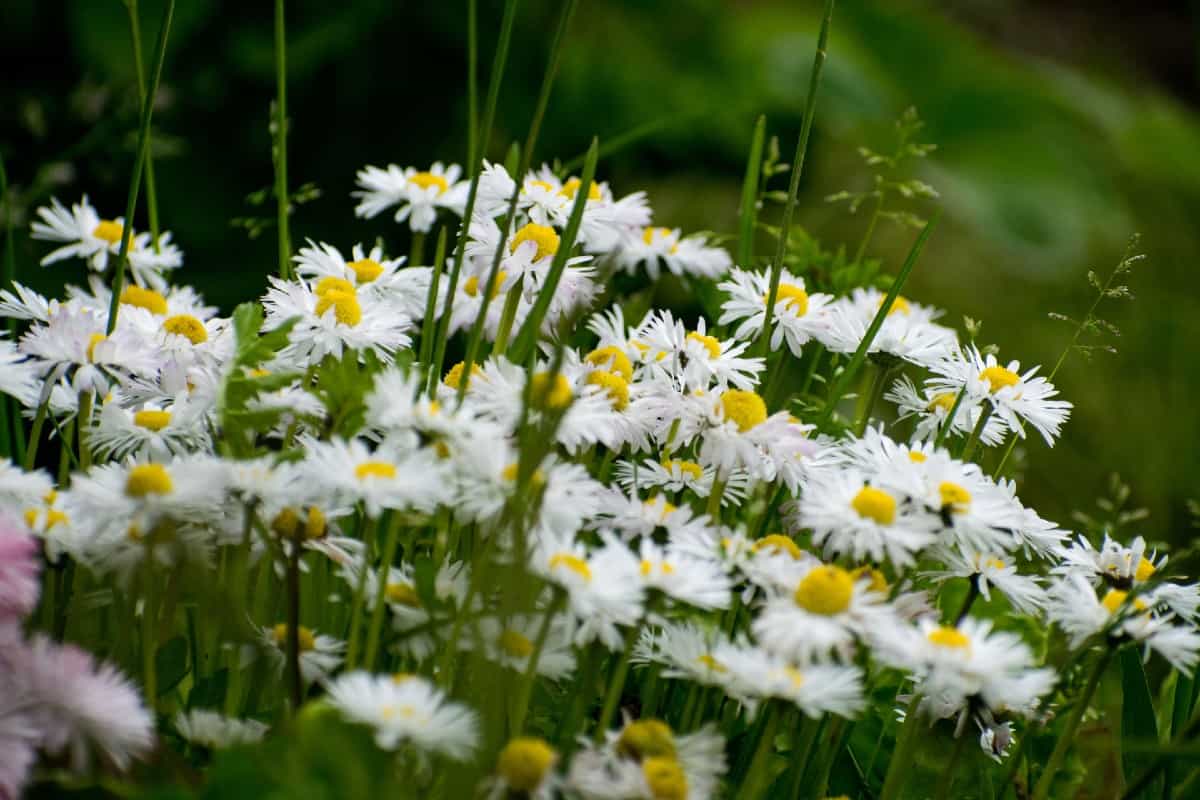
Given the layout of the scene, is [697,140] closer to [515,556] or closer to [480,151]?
[480,151]

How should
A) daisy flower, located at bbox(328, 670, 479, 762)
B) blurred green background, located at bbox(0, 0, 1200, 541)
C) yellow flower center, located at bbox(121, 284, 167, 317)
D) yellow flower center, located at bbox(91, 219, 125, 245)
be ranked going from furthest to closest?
blurred green background, located at bbox(0, 0, 1200, 541) < yellow flower center, located at bbox(91, 219, 125, 245) < yellow flower center, located at bbox(121, 284, 167, 317) < daisy flower, located at bbox(328, 670, 479, 762)

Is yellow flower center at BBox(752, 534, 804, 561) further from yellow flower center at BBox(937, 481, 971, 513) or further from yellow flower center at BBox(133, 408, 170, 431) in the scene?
yellow flower center at BBox(133, 408, 170, 431)

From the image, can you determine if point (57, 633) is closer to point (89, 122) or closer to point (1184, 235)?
point (89, 122)

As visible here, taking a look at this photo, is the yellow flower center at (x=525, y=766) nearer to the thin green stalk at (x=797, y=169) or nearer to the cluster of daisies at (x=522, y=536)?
the cluster of daisies at (x=522, y=536)

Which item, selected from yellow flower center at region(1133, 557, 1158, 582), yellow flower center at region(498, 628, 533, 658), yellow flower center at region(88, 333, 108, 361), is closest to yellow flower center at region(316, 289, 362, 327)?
yellow flower center at region(88, 333, 108, 361)

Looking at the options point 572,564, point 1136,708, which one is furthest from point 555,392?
point 1136,708

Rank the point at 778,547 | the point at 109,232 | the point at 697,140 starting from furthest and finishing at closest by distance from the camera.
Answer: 1. the point at 697,140
2. the point at 109,232
3. the point at 778,547

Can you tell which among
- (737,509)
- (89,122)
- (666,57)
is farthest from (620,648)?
(666,57)

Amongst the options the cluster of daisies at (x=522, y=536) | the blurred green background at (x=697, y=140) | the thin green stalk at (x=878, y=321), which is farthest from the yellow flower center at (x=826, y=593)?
the blurred green background at (x=697, y=140)

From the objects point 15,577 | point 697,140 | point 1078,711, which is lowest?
point 15,577
